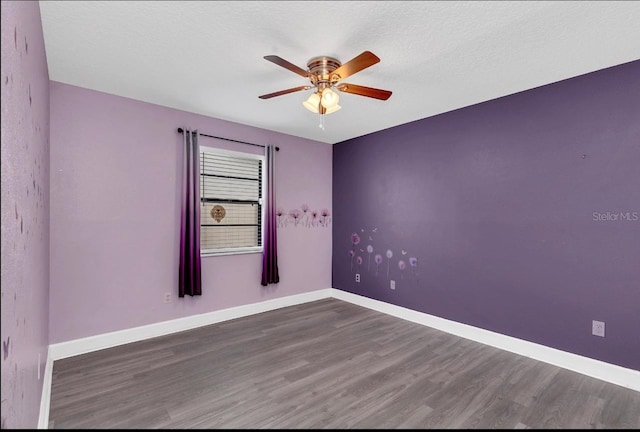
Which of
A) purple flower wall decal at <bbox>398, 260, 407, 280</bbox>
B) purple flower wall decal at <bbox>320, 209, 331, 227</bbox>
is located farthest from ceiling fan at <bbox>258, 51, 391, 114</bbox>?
purple flower wall decal at <bbox>320, 209, 331, 227</bbox>

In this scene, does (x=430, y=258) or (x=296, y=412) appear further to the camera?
(x=430, y=258)

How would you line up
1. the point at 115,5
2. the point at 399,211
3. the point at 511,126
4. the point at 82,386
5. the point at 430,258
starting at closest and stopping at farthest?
the point at 115,5 → the point at 82,386 → the point at 511,126 → the point at 430,258 → the point at 399,211

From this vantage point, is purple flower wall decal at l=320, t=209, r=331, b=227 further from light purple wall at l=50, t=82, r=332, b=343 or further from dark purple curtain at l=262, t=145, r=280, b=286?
light purple wall at l=50, t=82, r=332, b=343

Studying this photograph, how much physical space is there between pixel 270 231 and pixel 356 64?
2.60 meters

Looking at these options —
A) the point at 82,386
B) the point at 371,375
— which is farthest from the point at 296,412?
the point at 82,386

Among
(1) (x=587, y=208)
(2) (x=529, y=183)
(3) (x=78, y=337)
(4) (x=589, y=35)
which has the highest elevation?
(4) (x=589, y=35)

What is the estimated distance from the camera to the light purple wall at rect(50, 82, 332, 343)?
2873 millimetres

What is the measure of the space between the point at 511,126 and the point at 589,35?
1059 mm

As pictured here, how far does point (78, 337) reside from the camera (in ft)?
9.61

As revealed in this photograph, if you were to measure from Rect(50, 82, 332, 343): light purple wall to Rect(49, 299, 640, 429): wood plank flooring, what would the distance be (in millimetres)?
405

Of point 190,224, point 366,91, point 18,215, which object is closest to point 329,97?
point 366,91

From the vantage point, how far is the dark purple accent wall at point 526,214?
8.24 feet

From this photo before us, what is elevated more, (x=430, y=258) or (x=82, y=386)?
(x=430, y=258)

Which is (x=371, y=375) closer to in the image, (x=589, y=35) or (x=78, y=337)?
(x=78, y=337)
